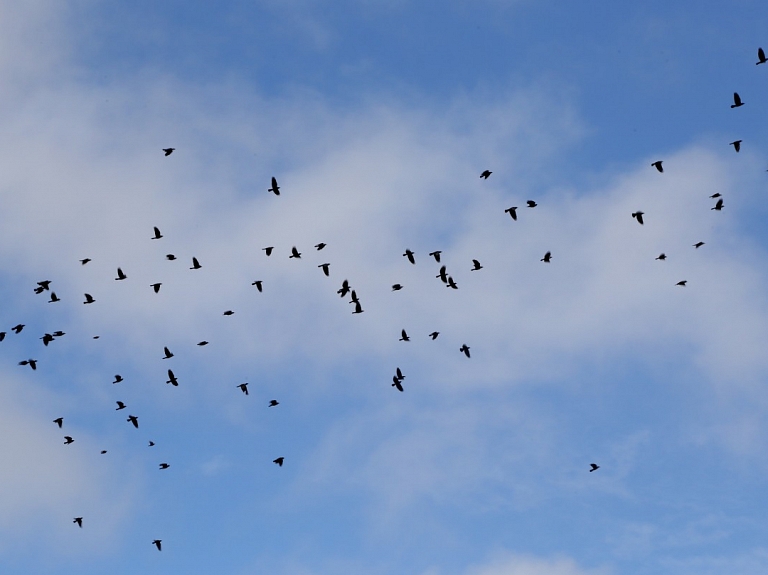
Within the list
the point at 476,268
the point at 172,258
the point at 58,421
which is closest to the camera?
the point at 172,258

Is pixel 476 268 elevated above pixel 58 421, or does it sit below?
above

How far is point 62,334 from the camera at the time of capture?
93562 millimetres

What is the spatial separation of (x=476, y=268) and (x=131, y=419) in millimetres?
31764

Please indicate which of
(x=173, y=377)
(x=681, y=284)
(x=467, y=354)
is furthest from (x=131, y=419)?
(x=681, y=284)

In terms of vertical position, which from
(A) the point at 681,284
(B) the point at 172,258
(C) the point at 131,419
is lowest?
(C) the point at 131,419

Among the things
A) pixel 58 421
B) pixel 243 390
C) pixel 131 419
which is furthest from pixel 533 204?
pixel 58 421

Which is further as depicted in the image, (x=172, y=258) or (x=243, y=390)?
(x=243, y=390)

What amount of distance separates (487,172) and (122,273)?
98.7 feet

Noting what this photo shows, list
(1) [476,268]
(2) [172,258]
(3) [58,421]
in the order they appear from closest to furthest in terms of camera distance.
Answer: (2) [172,258] < (1) [476,268] < (3) [58,421]

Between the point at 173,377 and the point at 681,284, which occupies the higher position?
the point at 681,284

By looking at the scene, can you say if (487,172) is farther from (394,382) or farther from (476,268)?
(394,382)

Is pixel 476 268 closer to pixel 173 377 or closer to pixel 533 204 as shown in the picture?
pixel 533 204

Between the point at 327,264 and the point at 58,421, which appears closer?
the point at 327,264

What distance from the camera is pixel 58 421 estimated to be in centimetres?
10438
